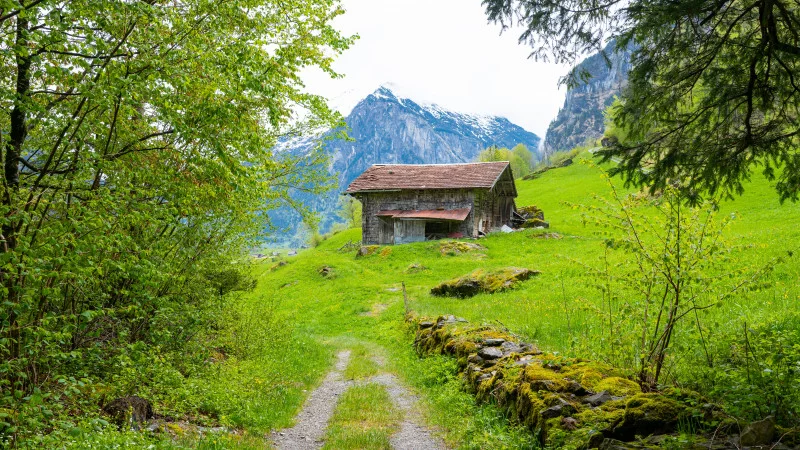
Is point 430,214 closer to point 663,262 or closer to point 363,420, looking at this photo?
point 363,420

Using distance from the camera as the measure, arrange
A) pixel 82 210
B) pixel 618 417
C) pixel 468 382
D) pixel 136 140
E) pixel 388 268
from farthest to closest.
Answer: pixel 388 268 → pixel 468 382 → pixel 136 140 → pixel 618 417 → pixel 82 210

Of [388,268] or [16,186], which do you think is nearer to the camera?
[16,186]

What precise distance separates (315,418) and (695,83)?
861 centimetres

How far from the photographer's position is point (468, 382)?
8367mm

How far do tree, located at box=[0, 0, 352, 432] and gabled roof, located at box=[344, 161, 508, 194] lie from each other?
3015 cm

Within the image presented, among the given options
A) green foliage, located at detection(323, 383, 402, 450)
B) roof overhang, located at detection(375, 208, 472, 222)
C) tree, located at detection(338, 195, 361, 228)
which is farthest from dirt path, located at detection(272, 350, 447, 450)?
tree, located at detection(338, 195, 361, 228)

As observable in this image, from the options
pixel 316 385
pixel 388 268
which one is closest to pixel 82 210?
pixel 316 385

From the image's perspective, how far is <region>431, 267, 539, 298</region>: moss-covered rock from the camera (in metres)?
17.8

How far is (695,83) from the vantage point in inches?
293

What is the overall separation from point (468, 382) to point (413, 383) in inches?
75.6

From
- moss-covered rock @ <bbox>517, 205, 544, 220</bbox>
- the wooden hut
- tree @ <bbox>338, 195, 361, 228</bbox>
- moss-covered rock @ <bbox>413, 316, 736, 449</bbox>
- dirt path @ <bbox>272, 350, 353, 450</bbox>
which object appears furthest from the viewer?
tree @ <bbox>338, 195, 361, 228</bbox>

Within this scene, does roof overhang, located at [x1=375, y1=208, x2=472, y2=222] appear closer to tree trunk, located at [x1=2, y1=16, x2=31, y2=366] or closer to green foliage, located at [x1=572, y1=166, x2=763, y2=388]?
green foliage, located at [x1=572, y1=166, x2=763, y2=388]

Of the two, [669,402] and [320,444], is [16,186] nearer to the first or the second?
[320,444]

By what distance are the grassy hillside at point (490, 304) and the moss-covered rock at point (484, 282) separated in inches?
24.9
